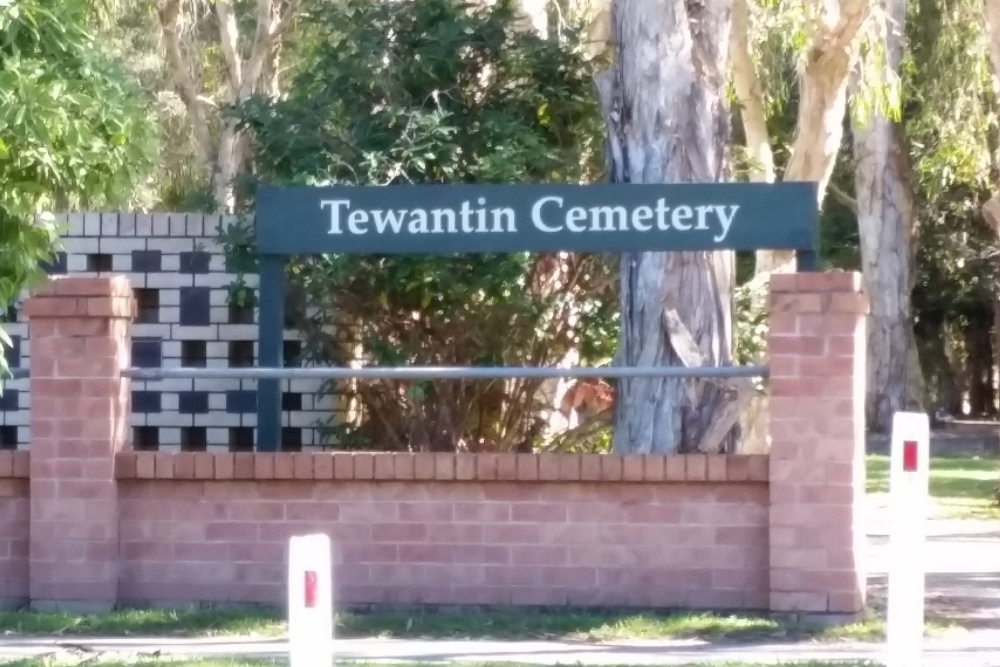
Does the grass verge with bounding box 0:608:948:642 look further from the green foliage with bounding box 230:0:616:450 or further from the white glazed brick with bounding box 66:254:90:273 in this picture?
the white glazed brick with bounding box 66:254:90:273

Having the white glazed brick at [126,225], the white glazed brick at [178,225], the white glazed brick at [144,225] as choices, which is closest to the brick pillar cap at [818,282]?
the white glazed brick at [178,225]

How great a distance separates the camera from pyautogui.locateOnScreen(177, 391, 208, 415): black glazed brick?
1184 cm

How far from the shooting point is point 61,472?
9430mm

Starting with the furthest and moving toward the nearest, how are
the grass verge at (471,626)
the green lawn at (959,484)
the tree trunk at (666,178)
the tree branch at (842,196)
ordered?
1. the tree branch at (842,196)
2. the green lawn at (959,484)
3. the tree trunk at (666,178)
4. the grass verge at (471,626)

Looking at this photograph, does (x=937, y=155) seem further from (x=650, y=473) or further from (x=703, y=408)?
(x=650, y=473)

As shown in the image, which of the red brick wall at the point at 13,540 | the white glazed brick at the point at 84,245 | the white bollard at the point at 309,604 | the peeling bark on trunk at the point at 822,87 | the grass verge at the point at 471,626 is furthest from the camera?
the peeling bark on trunk at the point at 822,87

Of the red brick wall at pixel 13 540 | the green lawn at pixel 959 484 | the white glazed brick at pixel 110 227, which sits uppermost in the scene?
the white glazed brick at pixel 110 227

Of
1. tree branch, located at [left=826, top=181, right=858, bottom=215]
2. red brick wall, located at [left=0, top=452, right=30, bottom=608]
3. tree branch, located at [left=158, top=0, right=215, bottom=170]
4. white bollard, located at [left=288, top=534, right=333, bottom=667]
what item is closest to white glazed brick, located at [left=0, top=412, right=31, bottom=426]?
red brick wall, located at [left=0, top=452, right=30, bottom=608]

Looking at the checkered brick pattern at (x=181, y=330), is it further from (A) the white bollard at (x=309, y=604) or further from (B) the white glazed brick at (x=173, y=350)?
(A) the white bollard at (x=309, y=604)

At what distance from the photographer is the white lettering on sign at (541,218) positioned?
31.0 ft

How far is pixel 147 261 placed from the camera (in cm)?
1186

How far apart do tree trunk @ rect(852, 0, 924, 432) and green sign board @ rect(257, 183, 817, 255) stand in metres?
20.2

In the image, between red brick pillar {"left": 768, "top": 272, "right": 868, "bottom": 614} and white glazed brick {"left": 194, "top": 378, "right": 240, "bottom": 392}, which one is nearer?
red brick pillar {"left": 768, "top": 272, "right": 868, "bottom": 614}

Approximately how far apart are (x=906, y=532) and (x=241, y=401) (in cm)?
678
